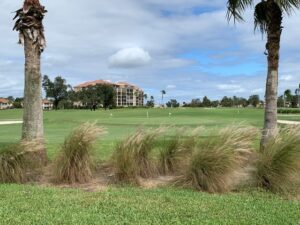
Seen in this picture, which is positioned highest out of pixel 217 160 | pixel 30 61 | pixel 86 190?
pixel 30 61

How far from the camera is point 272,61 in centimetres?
1182

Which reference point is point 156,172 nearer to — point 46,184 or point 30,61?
point 46,184

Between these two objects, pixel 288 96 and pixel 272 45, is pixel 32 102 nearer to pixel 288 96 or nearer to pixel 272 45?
pixel 272 45

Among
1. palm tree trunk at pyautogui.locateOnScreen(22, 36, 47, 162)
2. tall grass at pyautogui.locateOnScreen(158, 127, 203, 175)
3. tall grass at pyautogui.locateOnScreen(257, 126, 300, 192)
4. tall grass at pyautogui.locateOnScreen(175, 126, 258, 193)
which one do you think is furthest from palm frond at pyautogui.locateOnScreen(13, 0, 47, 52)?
tall grass at pyautogui.locateOnScreen(257, 126, 300, 192)

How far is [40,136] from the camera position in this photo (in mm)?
9844

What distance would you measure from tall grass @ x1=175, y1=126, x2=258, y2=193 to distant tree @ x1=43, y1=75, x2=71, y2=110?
121m

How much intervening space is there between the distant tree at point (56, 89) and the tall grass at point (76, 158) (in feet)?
395

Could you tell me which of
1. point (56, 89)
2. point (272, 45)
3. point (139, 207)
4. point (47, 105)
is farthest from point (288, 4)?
point (47, 105)

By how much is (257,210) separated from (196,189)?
1.66 meters

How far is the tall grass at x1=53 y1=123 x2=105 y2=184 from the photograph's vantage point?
8.73 meters

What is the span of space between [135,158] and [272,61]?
4.89 m

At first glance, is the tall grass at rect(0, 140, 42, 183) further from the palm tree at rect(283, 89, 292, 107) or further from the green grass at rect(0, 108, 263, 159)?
the palm tree at rect(283, 89, 292, 107)

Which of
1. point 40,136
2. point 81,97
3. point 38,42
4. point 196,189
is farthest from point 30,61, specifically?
point 81,97

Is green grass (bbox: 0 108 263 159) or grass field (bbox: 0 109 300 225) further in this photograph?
green grass (bbox: 0 108 263 159)
